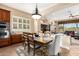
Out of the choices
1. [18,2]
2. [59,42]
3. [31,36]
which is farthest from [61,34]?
[18,2]

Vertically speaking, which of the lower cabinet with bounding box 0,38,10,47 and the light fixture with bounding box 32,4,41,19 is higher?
the light fixture with bounding box 32,4,41,19

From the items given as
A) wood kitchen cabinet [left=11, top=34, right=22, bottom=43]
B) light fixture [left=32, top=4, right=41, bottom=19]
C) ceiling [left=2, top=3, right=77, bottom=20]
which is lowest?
wood kitchen cabinet [left=11, top=34, right=22, bottom=43]

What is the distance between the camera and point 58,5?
2227 millimetres

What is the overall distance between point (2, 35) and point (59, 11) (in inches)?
55.6

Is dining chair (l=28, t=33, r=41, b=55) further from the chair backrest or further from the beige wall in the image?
the beige wall

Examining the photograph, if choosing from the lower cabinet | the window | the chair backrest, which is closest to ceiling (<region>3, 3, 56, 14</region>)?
the window

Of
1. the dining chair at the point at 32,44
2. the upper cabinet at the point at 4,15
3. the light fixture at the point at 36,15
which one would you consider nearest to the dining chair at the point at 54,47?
the dining chair at the point at 32,44

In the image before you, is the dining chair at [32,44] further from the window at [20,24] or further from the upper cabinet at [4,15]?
the upper cabinet at [4,15]

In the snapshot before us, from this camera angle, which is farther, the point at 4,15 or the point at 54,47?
the point at 4,15

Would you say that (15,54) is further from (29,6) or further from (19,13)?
(29,6)

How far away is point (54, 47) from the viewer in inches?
90.2

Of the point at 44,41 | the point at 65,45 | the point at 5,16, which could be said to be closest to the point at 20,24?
the point at 5,16

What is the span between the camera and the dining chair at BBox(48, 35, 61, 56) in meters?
2.19

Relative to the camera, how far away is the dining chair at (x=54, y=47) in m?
2.19
